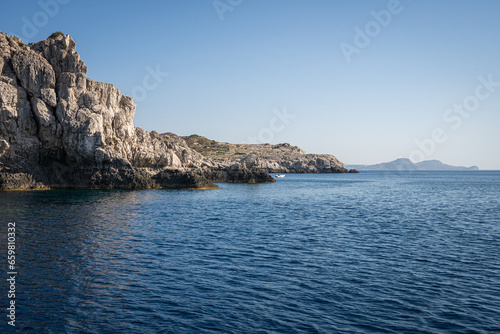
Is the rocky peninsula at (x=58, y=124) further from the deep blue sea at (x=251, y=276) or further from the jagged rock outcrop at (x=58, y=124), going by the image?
the deep blue sea at (x=251, y=276)

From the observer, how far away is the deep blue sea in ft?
48.8

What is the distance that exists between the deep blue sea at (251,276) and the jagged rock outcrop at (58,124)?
38.0 meters

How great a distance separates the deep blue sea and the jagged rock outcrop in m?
38.0

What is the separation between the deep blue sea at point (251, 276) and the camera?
14875 millimetres

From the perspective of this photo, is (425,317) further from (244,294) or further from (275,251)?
(275,251)

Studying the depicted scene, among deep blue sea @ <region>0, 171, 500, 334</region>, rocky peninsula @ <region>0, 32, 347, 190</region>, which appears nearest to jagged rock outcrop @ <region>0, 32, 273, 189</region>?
rocky peninsula @ <region>0, 32, 347, 190</region>

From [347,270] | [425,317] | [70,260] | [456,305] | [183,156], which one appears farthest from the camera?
[183,156]

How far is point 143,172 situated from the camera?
84.7 meters

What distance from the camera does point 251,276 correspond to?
68.2 feet

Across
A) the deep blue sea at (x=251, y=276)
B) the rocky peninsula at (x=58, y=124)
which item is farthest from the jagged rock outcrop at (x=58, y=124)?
the deep blue sea at (x=251, y=276)

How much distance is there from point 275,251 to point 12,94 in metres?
70.9

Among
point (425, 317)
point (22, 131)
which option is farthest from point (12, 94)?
point (425, 317)

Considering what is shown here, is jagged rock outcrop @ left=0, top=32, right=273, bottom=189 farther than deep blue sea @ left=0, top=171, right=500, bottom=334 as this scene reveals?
Yes

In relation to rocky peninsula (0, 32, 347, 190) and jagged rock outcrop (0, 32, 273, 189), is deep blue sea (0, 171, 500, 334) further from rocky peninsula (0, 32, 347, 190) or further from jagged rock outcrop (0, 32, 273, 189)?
jagged rock outcrop (0, 32, 273, 189)
